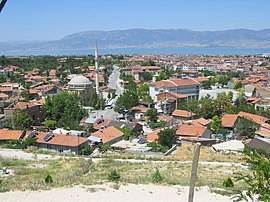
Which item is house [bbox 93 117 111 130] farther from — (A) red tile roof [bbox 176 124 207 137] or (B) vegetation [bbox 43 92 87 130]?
(A) red tile roof [bbox 176 124 207 137]

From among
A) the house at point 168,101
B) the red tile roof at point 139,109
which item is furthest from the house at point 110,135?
the house at point 168,101

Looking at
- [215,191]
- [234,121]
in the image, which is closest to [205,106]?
[234,121]

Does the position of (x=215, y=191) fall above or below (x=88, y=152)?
above

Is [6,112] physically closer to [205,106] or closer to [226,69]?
[205,106]

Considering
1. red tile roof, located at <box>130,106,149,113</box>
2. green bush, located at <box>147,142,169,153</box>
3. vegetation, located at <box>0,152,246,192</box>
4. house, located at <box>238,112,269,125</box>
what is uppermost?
vegetation, located at <box>0,152,246,192</box>

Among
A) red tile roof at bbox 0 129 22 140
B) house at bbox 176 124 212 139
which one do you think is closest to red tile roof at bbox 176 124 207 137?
house at bbox 176 124 212 139

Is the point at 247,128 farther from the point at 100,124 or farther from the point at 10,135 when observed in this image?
the point at 10,135


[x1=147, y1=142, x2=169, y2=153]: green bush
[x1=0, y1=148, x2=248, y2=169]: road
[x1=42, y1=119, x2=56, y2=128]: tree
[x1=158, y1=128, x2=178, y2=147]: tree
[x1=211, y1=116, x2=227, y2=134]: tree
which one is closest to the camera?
[x1=0, y1=148, x2=248, y2=169]: road
